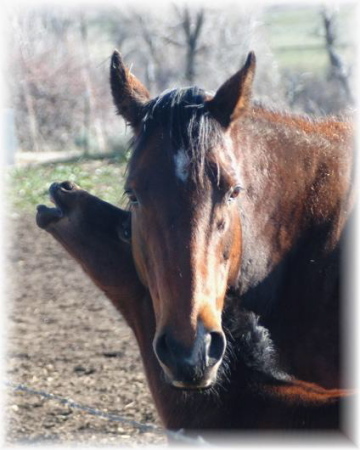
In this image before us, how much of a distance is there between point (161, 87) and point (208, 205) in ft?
54.3

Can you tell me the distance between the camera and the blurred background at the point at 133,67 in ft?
57.6

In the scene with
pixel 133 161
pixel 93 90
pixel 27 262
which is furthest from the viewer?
pixel 93 90

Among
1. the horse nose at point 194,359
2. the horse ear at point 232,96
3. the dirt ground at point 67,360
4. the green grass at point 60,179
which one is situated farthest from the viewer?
the green grass at point 60,179

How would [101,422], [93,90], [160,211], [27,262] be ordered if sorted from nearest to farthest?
[160,211] → [101,422] → [27,262] → [93,90]

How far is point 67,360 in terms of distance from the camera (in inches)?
270

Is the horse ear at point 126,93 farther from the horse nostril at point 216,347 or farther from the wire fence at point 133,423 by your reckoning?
the wire fence at point 133,423

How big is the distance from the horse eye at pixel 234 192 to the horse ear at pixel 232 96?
33cm

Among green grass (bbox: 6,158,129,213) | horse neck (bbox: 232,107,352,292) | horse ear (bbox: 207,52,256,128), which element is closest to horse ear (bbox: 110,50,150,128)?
horse ear (bbox: 207,52,256,128)

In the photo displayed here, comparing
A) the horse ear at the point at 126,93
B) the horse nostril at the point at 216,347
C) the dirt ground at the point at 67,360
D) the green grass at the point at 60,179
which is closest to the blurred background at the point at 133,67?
the green grass at the point at 60,179

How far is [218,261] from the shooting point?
3.40 meters

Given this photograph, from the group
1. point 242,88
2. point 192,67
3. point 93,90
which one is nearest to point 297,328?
point 242,88

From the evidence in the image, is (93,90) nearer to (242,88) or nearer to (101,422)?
(101,422)

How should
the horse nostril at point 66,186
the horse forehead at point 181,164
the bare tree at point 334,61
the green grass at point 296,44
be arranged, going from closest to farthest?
the horse forehead at point 181,164
the horse nostril at point 66,186
the bare tree at point 334,61
the green grass at point 296,44

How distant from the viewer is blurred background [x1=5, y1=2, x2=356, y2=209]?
17.6 metres
